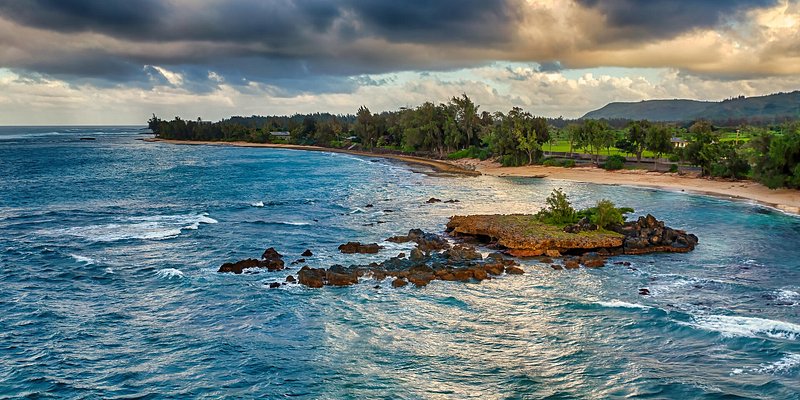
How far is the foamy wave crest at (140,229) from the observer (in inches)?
2248

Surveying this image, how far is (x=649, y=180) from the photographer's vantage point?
3851 inches

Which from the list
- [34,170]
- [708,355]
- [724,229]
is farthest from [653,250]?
[34,170]

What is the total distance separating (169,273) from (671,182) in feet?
263

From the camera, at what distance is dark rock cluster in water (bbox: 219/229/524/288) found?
136 ft

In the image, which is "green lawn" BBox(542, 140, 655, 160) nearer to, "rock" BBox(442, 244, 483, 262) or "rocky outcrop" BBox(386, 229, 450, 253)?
"rocky outcrop" BBox(386, 229, 450, 253)

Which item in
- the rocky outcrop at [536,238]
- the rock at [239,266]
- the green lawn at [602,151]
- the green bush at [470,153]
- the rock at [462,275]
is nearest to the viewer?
the rock at [462,275]

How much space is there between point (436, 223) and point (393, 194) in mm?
26822

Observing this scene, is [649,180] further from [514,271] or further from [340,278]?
[340,278]

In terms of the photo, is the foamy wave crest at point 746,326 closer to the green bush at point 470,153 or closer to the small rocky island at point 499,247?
the small rocky island at point 499,247

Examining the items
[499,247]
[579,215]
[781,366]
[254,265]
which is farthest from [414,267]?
[781,366]

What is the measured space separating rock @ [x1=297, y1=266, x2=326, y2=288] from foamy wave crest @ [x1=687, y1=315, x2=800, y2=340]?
23.5m

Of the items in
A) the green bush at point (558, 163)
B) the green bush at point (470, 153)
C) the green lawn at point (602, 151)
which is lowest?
the green bush at point (558, 163)

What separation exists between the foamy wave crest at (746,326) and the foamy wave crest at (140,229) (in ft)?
154

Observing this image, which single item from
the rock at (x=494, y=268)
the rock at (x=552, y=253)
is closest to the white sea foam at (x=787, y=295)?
the rock at (x=552, y=253)
